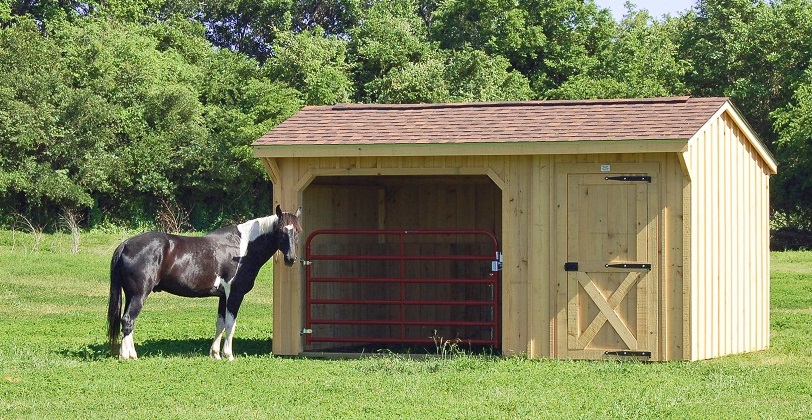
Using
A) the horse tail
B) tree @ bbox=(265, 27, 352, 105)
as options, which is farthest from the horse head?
tree @ bbox=(265, 27, 352, 105)

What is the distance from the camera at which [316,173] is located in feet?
44.7

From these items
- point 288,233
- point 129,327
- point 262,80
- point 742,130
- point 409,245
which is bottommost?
point 129,327

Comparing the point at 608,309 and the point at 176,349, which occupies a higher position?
the point at 608,309

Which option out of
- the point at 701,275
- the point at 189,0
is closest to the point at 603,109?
the point at 701,275

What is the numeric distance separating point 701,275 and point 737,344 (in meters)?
1.56

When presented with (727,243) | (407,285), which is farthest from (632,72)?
(727,243)

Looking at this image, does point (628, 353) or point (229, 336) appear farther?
point (229, 336)

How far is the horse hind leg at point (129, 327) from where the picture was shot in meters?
12.9

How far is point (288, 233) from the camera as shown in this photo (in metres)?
13.2

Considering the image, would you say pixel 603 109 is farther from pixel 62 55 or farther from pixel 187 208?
pixel 62 55

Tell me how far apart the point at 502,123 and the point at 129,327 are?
14.9 feet

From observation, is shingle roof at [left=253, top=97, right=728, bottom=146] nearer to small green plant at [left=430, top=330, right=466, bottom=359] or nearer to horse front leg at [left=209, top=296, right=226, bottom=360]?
horse front leg at [left=209, top=296, right=226, bottom=360]

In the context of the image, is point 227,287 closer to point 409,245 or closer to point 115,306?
point 115,306

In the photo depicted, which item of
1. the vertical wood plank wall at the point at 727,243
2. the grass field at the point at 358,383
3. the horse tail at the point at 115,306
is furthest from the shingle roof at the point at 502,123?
the grass field at the point at 358,383
